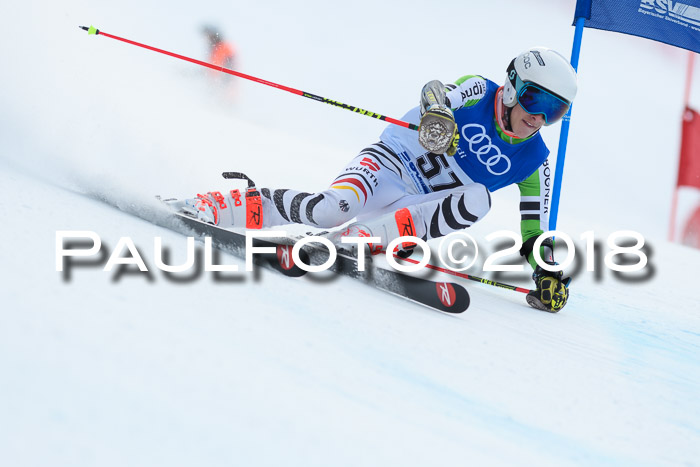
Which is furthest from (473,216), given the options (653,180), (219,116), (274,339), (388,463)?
(653,180)

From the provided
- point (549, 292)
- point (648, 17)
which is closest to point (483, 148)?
point (549, 292)

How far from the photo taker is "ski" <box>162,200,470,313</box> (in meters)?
2.33

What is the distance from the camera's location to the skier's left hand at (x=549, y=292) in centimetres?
312

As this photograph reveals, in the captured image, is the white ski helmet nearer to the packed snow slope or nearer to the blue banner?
the packed snow slope

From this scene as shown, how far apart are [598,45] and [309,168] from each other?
5299 mm

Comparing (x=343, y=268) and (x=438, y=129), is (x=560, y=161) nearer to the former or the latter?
(x=438, y=129)

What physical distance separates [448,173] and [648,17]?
229 cm

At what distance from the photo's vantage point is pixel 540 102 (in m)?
2.68

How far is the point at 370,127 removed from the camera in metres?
9.62

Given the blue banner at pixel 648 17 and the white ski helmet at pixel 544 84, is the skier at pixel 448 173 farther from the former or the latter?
the blue banner at pixel 648 17

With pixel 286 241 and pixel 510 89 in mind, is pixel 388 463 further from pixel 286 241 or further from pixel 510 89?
pixel 510 89

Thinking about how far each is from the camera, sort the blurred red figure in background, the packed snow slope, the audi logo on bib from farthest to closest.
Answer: the blurred red figure in background → the audi logo on bib → the packed snow slope

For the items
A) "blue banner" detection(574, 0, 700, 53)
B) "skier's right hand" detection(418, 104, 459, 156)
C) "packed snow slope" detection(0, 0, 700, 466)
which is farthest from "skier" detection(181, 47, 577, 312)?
"blue banner" detection(574, 0, 700, 53)

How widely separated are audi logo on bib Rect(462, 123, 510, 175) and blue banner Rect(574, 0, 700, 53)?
5.95 ft
